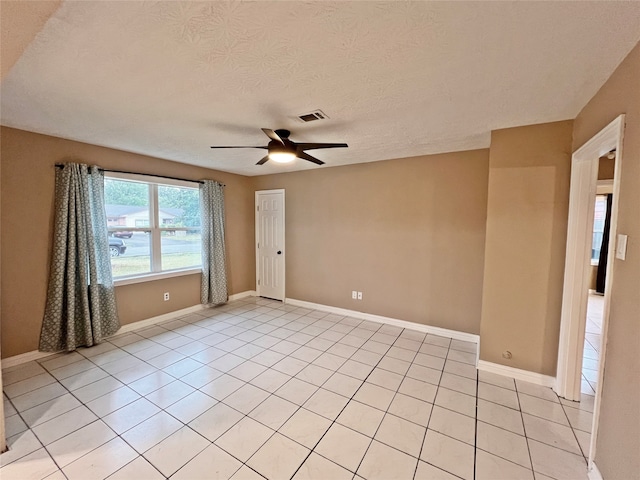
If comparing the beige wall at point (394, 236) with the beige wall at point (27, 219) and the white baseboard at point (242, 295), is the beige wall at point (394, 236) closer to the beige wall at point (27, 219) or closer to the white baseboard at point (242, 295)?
the white baseboard at point (242, 295)

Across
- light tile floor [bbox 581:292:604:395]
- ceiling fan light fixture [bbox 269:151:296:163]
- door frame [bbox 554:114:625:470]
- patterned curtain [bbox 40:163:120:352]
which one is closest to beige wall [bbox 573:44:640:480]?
light tile floor [bbox 581:292:604:395]

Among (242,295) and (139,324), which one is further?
(242,295)

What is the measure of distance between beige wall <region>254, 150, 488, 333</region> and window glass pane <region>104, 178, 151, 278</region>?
216cm

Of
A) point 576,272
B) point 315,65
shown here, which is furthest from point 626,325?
point 315,65

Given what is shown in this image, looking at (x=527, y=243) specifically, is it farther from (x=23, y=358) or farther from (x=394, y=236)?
(x=23, y=358)

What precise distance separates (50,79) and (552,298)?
13.8 ft

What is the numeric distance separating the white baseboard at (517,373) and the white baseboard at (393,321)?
633mm

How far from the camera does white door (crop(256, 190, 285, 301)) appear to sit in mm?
4973

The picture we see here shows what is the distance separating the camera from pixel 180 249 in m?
4.27

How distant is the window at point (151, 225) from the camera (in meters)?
3.52

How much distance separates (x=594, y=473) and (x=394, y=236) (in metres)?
2.74

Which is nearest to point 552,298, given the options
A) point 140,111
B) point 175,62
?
point 175,62

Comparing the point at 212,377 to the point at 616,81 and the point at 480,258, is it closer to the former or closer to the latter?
the point at 480,258

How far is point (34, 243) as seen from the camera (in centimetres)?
283
